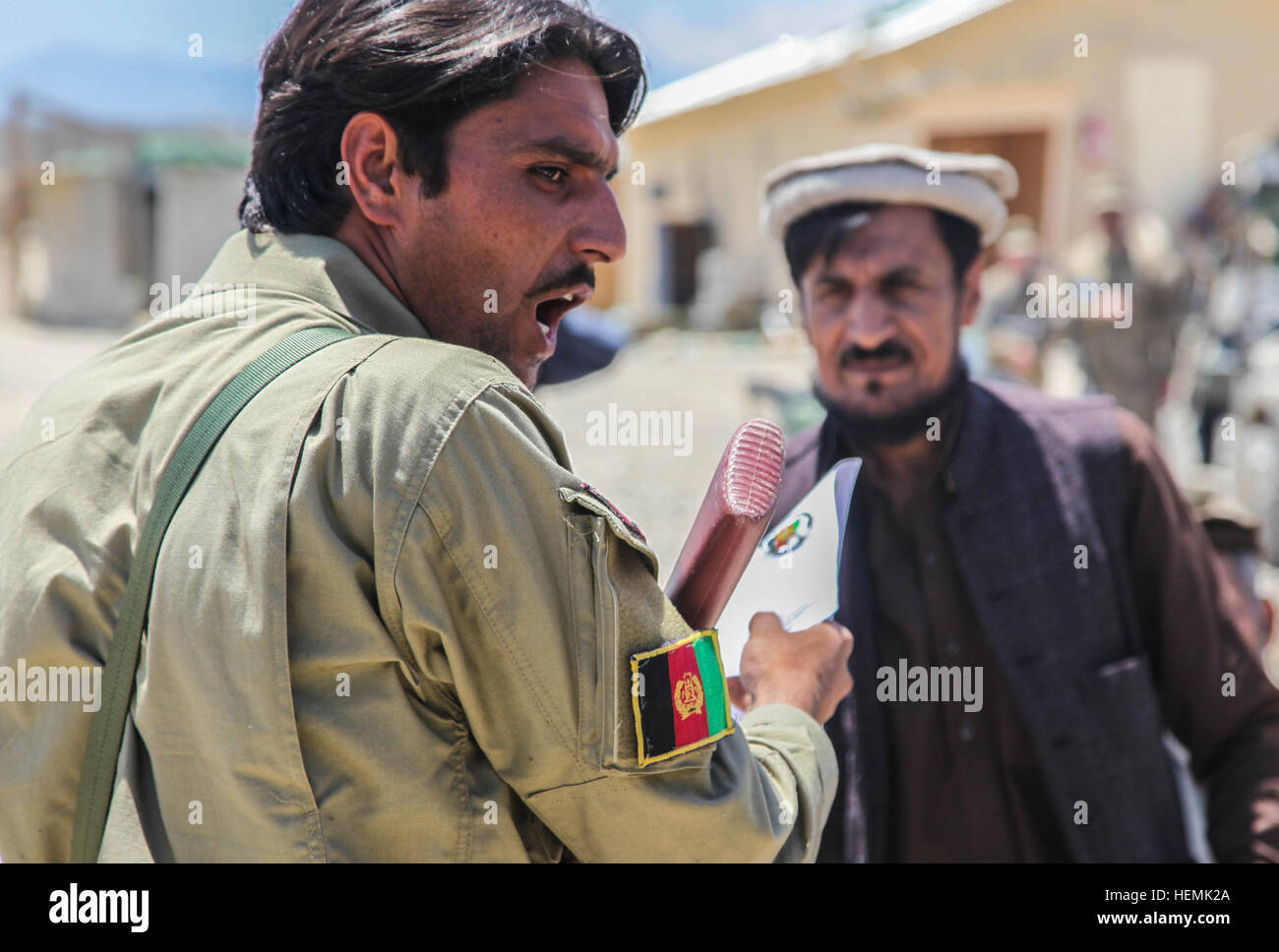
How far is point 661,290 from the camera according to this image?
16062mm

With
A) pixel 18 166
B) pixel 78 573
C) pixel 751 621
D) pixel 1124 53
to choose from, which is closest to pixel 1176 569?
pixel 751 621

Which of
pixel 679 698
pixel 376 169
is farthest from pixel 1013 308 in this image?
pixel 679 698

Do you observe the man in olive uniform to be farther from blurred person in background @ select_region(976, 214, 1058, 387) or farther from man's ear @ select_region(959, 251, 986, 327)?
blurred person in background @ select_region(976, 214, 1058, 387)

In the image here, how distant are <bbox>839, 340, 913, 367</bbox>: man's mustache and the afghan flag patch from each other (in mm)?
1039

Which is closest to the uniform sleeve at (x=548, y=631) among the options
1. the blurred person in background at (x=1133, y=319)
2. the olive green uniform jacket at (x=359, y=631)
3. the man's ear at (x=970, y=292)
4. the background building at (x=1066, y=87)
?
the olive green uniform jacket at (x=359, y=631)

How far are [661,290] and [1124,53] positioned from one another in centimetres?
660

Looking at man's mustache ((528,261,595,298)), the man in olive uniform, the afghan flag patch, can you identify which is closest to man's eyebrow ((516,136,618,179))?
the man in olive uniform

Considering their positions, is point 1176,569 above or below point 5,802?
above

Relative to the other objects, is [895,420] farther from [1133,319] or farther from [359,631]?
[1133,319]

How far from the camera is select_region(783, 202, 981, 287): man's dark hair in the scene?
6.83 feet

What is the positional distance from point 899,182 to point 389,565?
1345 millimetres

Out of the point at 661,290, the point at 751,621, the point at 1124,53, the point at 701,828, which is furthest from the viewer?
the point at 661,290
